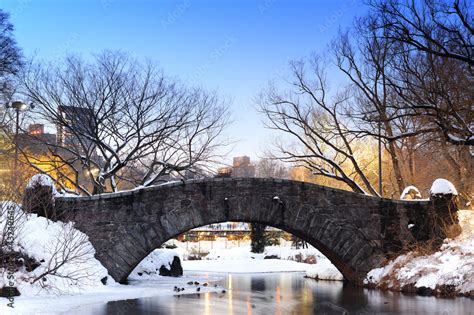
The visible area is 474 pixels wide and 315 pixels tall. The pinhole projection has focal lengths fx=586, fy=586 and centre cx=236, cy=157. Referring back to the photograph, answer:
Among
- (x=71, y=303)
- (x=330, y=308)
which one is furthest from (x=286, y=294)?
(x=71, y=303)

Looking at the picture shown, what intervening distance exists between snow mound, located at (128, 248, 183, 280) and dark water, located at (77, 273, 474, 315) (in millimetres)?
5725

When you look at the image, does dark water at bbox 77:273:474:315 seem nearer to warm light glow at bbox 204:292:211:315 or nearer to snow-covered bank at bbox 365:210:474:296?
warm light glow at bbox 204:292:211:315

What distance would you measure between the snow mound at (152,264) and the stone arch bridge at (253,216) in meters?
4.77

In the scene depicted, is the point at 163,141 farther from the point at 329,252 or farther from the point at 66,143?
the point at 329,252

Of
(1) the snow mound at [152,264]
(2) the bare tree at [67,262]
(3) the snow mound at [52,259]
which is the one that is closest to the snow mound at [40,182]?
(3) the snow mound at [52,259]

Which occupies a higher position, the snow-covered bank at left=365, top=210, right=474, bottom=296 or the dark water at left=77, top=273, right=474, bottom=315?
the snow-covered bank at left=365, top=210, right=474, bottom=296

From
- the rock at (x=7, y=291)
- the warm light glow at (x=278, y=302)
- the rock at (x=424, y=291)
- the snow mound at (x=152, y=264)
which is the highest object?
the snow mound at (x=152, y=264)

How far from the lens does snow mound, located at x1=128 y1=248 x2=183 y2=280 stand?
2180 cm

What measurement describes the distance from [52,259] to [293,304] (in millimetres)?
5804

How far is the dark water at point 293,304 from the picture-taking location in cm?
1198

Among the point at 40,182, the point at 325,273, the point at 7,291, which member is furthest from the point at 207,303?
the point at 325,273

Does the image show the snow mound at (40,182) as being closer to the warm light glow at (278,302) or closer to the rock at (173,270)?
the warm light glow at (278,302)

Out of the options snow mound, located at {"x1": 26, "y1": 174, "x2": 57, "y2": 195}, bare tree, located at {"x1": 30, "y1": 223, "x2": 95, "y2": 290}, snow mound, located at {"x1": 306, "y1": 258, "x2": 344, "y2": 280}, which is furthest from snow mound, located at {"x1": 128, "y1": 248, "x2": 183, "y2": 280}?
snow mound, located at {"x1": 26, "y1": 174, "x2": 57, "y2": 195}

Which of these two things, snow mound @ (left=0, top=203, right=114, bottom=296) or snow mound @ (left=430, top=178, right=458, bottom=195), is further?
snow mound @ (left=430, top=178, right=458, bottom=195)
